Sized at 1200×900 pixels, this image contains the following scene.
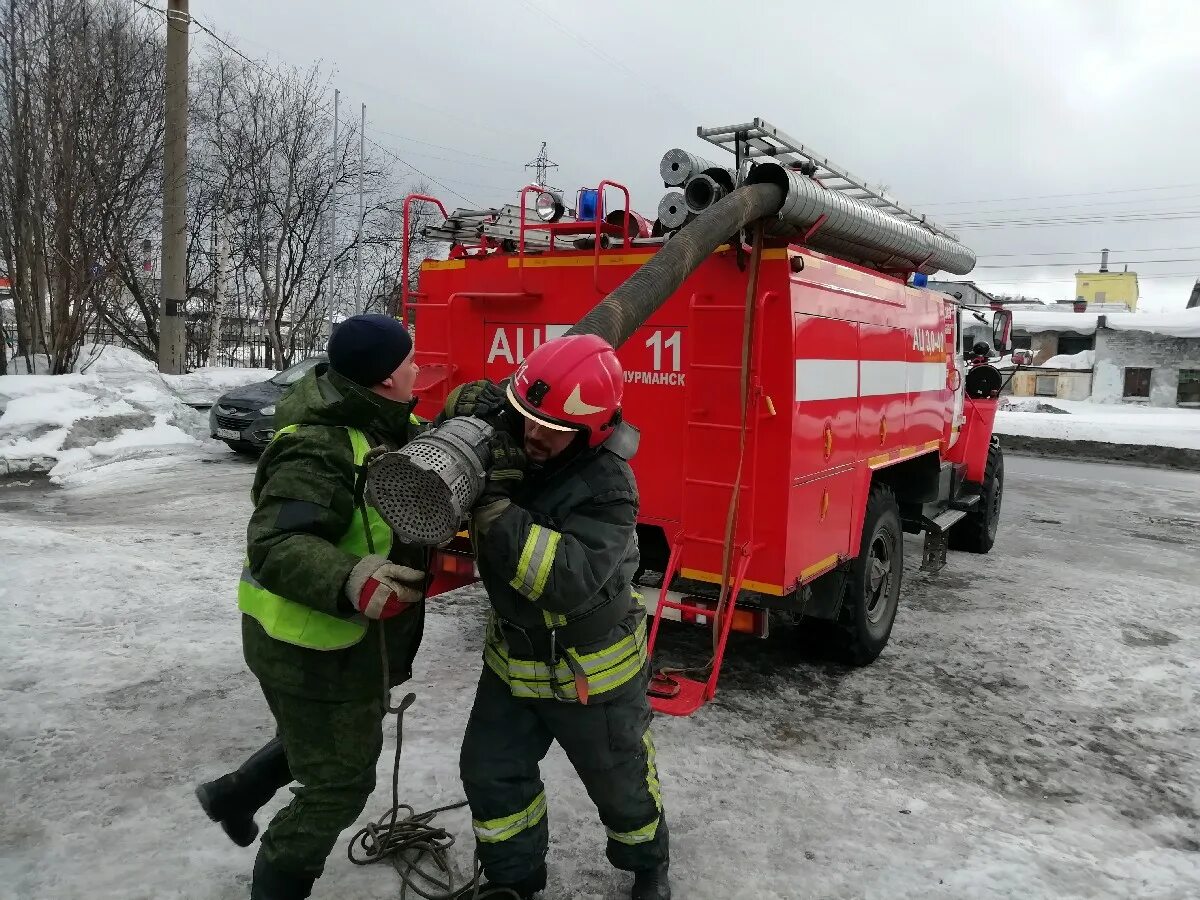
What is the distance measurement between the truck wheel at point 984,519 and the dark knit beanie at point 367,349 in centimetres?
689

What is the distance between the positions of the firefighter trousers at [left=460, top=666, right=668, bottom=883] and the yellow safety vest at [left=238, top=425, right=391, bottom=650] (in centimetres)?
54

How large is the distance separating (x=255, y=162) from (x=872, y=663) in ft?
59.6

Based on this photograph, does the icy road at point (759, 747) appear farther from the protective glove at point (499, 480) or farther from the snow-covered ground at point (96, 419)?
the snow-covered ground at point (96, 419)

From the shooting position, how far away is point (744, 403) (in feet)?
12.2

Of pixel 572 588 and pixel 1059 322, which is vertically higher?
pixel 1059 322

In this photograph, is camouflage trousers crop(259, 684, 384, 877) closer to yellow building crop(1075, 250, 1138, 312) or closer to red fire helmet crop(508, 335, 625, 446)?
red fire helmet crop(508, 335, 625, 446)

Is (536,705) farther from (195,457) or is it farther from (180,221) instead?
(180,221)

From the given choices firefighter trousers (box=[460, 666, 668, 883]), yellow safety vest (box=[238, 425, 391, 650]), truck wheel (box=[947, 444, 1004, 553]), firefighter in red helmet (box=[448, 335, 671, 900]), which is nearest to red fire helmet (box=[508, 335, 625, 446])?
firefighter in red helmet (box=[448, 335, 671, 900])

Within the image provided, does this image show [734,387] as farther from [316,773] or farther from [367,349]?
[316,773]

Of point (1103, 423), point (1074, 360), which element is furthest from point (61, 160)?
point (1074, 360)

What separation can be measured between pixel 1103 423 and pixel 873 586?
57.8 ft

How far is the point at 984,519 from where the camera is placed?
7.88 meters

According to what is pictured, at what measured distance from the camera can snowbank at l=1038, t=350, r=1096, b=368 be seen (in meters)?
26.1

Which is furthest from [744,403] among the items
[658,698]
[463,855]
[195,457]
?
[195,457]
